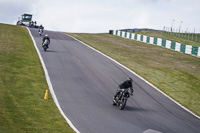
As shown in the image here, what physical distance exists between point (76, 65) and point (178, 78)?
28.8 feet

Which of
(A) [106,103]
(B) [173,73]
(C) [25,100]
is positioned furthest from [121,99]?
(B) [173,73]

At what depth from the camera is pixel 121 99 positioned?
60.3ft

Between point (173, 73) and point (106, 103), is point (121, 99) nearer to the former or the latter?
point (106, 103)

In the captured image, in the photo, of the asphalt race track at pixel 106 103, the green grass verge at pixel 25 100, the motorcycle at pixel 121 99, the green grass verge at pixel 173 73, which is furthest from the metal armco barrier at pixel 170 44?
the motorcycle at pixel 121 99

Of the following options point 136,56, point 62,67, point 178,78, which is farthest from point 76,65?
point 136,56

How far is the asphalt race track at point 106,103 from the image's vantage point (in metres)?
15.1

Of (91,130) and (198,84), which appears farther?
(198,84)

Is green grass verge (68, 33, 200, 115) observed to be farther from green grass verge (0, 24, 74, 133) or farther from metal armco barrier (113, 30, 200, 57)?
green grass verge (0, 24, 74, 133)

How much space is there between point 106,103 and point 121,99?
1.00m

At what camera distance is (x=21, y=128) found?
40.7 ft

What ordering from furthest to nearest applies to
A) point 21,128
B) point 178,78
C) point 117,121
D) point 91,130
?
point 178,78 → point 117,121 → point 91,130 → point 21,128

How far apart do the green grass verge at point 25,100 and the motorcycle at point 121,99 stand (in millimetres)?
3549

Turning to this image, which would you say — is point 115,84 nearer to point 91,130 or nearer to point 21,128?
point 91,130

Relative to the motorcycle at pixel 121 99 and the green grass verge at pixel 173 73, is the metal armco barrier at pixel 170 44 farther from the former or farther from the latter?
the motorcycle at pixel 121 99
